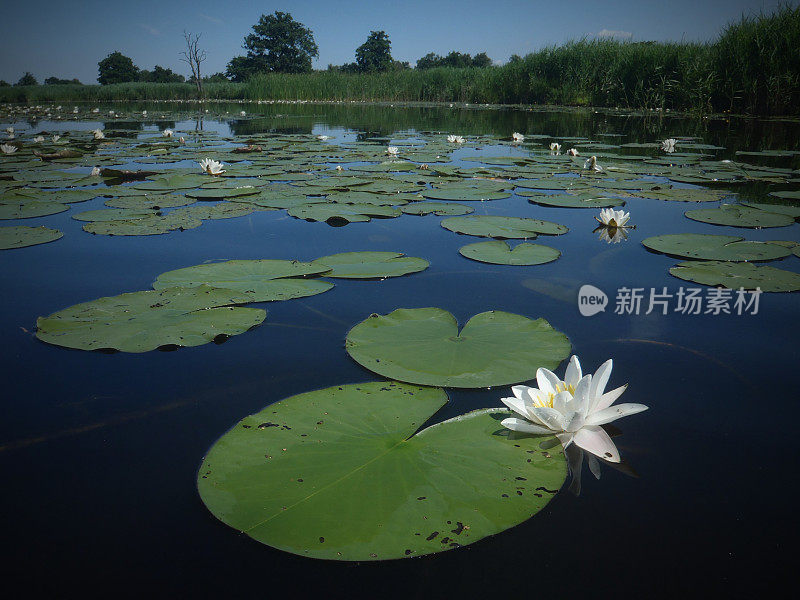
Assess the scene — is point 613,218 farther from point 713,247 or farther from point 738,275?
point 738,275

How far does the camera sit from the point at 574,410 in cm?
102

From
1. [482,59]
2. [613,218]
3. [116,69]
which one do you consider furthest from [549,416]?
[482,59]

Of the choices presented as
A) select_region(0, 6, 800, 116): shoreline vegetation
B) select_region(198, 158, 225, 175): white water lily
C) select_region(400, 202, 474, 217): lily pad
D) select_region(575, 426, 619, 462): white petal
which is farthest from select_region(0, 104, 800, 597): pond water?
select_region(0, 6, 800, 116): shoreline vegetation

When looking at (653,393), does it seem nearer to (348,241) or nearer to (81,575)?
(81,575)

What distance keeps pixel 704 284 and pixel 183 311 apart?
1.95m

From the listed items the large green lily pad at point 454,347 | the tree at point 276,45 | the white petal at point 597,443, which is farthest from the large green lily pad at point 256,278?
the tree at point 276,45

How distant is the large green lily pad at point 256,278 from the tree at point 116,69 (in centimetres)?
5847

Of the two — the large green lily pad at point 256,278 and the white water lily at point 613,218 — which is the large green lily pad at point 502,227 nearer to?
the white water lily at point 613,218

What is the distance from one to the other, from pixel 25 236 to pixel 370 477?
262 centimetres

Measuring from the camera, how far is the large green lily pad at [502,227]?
2.61 metres

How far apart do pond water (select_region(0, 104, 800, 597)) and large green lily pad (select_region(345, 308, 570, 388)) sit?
58 millimetres

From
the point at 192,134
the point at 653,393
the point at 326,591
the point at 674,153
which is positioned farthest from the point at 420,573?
the point at 192,134

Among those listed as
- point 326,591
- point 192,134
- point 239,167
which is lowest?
point 326,591

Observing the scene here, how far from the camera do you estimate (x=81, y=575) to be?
2.51 feet
